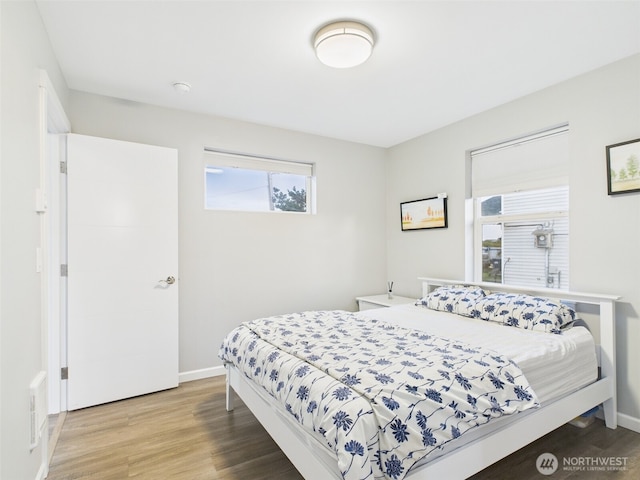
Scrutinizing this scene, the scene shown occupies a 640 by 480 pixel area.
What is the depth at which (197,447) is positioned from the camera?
216cm

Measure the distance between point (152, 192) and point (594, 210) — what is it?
142 inches

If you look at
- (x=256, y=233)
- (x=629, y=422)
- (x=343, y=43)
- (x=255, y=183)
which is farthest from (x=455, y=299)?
(x=255, y=183)

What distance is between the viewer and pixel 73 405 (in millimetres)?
2668

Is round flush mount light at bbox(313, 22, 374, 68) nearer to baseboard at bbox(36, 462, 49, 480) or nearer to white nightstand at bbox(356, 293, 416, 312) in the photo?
white nightstand at bbox(356, 293, 416, 312)

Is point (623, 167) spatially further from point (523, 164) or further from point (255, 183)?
point (255, 183)

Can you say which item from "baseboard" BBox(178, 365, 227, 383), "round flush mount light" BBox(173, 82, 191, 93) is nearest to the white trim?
"round flush mount light" BBox(173, 82, 191, 93)

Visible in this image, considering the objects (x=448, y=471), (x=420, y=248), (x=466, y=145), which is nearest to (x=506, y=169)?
(x=466, y=145)

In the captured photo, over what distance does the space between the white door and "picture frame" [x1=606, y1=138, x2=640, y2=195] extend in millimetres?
3507

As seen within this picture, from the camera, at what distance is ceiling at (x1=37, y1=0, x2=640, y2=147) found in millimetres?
1922

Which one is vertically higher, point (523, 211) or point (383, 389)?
point (523, 211)

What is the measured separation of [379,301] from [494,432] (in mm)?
2250

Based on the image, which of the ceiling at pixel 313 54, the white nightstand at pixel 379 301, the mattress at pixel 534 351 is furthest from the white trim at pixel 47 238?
the white nightstand at pixel 379 301

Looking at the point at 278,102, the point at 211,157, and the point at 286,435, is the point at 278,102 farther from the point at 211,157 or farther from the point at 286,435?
the point at 286,435

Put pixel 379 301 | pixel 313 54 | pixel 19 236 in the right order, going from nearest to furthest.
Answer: pixel 19 236 → pixel 313 54 → pixel 379 301
